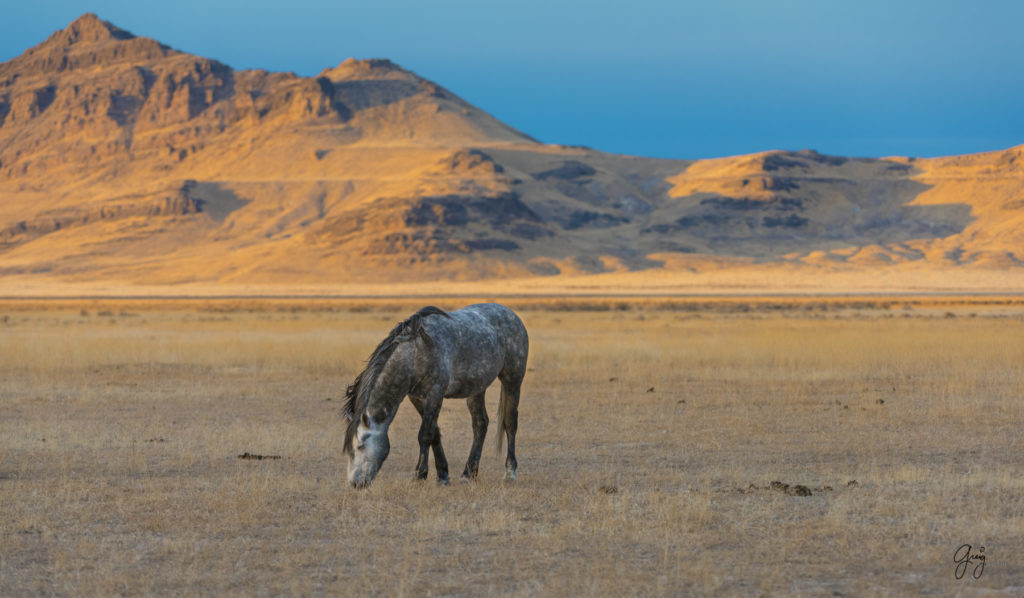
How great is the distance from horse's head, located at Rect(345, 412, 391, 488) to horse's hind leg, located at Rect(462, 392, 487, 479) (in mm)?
1456

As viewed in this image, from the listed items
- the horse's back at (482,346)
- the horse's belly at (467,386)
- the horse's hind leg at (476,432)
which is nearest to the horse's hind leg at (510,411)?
the horse's back at (482,346)

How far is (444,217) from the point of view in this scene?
182 meters

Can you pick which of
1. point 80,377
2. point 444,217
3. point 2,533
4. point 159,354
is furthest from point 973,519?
point 444,217

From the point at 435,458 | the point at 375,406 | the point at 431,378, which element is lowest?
the point at 435,458

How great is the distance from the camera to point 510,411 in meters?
14.7

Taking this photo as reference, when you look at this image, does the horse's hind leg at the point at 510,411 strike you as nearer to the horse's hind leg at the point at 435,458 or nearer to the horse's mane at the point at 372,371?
the horse's hind leg at the point at 435,458

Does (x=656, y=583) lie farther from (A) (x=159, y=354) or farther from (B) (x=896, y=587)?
(A) (x=159, y=354)

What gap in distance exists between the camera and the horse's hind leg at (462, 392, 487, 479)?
550 inches

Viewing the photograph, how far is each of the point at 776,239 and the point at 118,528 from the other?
629 ft

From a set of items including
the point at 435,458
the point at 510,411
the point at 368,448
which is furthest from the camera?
the point at 510,411

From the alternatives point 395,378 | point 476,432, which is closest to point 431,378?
point 395,378

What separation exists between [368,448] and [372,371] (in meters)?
0.83

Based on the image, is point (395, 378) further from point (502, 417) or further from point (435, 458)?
point (502, 417)

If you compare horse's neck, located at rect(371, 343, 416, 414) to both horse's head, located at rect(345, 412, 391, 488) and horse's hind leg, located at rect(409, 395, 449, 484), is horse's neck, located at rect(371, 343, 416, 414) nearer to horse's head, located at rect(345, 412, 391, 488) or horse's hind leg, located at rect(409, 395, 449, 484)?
horse's head, located at rect(345, 412, 391, 488)
